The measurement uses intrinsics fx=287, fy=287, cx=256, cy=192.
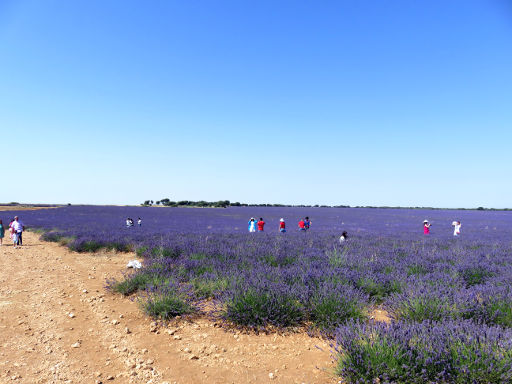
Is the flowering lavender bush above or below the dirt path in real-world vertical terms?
above

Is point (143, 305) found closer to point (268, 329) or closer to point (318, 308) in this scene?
point (268, 329)

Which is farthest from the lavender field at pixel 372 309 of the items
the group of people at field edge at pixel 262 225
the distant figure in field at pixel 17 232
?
the distant figure in field at pixel 17 232

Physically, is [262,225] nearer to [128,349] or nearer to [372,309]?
[372,309]

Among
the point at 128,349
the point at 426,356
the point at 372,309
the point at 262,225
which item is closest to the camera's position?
the point at 426,356

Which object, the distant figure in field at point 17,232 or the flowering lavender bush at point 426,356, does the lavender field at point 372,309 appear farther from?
the distant figure in field at point 17,232

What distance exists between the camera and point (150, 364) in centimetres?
307

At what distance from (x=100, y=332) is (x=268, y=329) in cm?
227

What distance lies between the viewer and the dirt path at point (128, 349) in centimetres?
287

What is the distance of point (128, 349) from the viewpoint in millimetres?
3400

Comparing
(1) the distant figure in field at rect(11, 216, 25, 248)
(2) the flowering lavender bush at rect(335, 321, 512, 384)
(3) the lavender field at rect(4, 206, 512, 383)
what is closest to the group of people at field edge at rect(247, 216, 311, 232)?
(3) the lavender field at rect(4, 206, 512, 383)

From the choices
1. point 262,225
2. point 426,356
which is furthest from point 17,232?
point 426,356

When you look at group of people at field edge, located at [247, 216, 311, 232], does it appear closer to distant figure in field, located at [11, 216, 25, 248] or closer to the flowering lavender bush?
distant figure in field, located at [11, 216, 25, 248]

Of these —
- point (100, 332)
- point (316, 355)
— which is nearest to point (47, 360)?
point (100, 332)

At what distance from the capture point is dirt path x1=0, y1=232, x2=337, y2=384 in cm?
287
